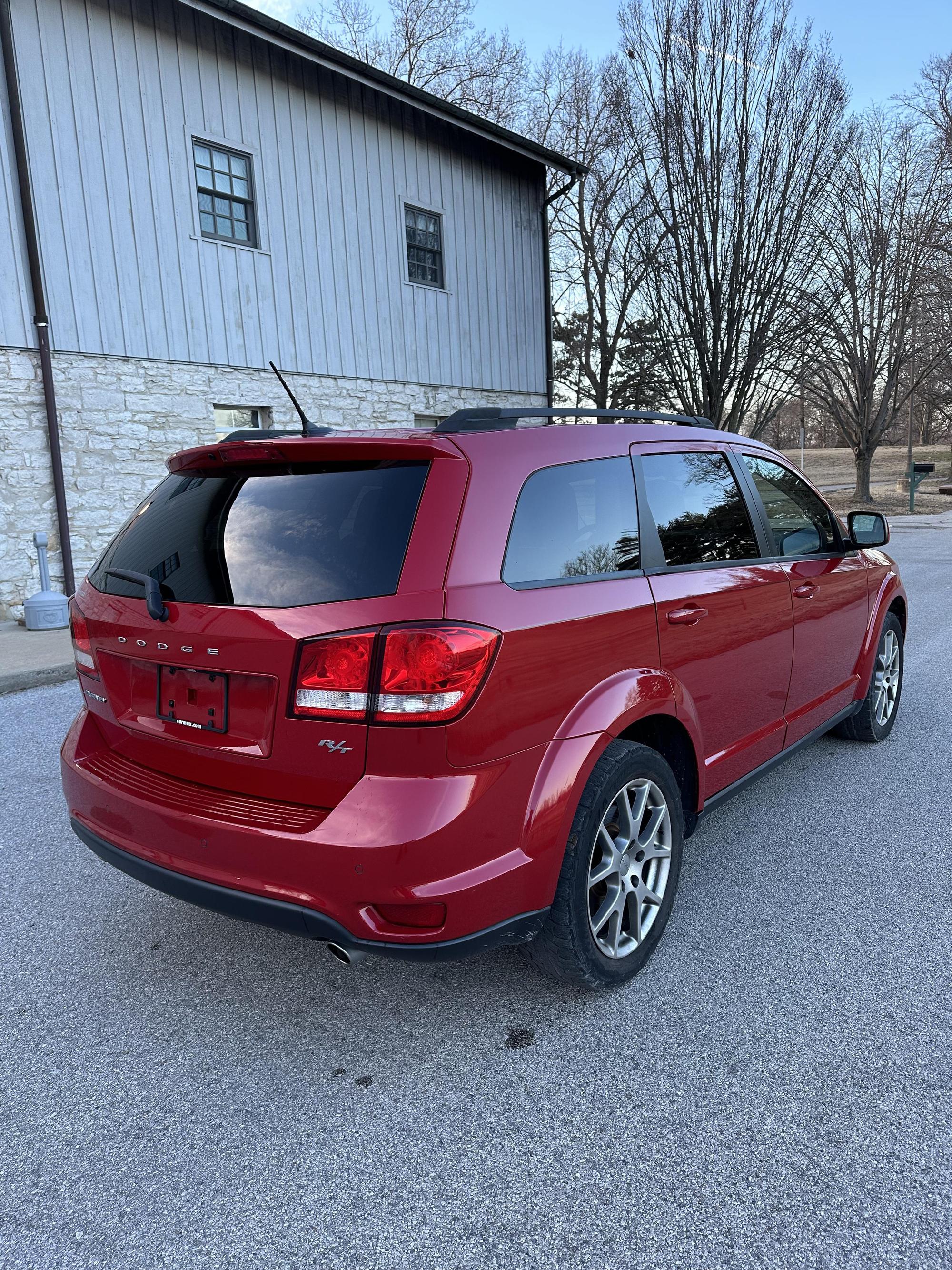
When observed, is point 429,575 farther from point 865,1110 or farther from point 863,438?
point 863,438

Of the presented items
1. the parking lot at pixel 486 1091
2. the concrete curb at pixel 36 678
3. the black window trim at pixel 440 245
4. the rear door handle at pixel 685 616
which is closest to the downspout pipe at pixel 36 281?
the concrete curb at pixel 36 678

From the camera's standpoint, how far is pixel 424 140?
1341cm

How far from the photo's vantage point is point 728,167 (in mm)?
15719

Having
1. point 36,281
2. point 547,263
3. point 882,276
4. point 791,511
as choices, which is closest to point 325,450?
point 791,511

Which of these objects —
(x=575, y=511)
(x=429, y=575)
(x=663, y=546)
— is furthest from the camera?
(x=663, y=546)

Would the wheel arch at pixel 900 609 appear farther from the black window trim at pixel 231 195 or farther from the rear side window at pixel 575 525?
the black window trim at pixel 231 195

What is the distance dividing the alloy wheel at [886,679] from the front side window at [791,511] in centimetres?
96

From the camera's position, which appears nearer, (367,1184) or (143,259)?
(367,1184)

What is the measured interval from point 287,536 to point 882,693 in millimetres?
3846

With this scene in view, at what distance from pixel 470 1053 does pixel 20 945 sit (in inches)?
65.9

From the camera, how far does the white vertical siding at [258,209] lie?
379 inches

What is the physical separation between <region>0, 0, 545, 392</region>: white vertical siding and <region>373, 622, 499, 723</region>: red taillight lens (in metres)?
9.58

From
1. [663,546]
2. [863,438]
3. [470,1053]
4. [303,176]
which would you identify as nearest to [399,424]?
[303,176]

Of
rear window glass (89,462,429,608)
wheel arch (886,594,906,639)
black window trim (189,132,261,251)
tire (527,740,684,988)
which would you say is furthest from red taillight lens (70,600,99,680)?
black window trim (189,132,261,251)
